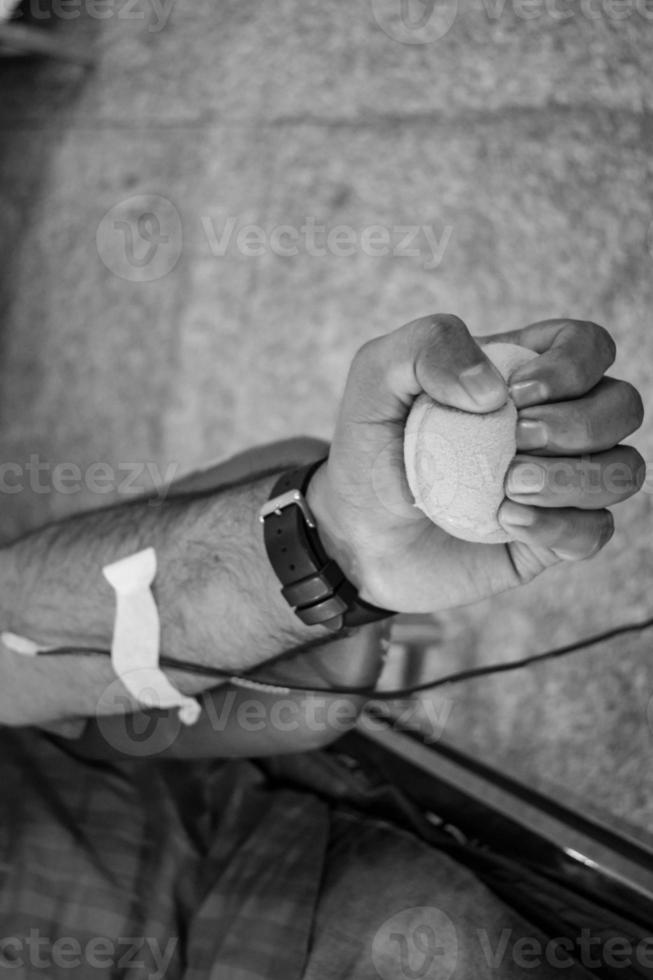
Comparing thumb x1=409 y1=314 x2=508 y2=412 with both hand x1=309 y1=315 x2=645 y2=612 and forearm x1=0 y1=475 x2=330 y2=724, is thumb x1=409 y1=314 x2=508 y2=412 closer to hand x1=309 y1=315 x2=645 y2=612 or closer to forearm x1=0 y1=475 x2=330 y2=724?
hand x1=309 y1=315 x2=645 y2=612

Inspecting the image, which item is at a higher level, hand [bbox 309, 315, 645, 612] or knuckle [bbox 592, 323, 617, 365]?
knuckle [bbox 592, 323, 617, 365]

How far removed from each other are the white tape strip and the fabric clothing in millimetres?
164

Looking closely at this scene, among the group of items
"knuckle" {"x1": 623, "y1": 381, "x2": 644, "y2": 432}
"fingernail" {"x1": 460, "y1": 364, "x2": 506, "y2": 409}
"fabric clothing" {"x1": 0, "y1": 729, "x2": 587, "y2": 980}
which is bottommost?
"fabric clothing" {"x1": 0, "y1": 729, "x2": 587, "y2": 980}

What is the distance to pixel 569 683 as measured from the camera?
1329 millimetres

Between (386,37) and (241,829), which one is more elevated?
(386,37)

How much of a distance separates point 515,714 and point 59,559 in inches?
28.8

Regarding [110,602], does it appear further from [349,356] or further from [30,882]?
[349,356]

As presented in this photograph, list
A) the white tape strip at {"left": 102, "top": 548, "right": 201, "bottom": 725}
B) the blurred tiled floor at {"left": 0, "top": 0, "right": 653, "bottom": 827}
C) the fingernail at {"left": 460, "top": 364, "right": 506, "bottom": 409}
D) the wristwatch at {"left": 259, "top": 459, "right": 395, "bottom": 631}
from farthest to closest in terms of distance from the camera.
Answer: the blurred tiled floor at {"left": 0, "top": 0, "right": 653, "bottom": 827} < the white tape strip at {"left": 102, "top": 548, "right": 201, "bottom": 725} < the wristwatch at {"left": 259, "top": 459, "right": 395, "bottom": 631} < the fingernail at {"left": 460, "top": 364, "right": 506, "bottom": 409}

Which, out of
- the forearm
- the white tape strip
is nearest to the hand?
the forearm

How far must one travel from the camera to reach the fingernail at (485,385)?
0.61 meters

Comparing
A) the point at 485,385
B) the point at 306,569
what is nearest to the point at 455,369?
the point at 485,385

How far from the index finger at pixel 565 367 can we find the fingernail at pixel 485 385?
3 centimetres

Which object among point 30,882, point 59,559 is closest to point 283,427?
point 59,559

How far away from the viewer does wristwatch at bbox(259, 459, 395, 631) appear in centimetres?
83
